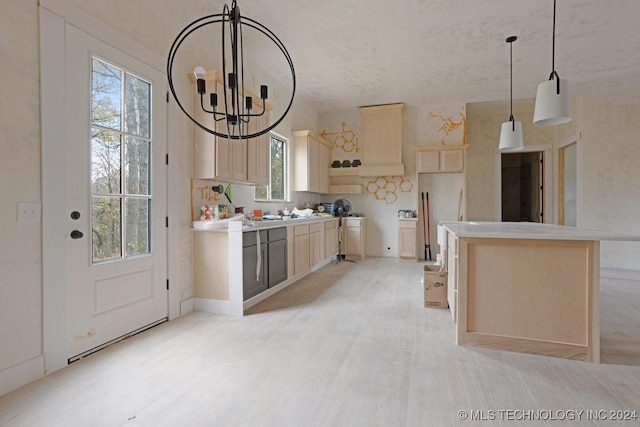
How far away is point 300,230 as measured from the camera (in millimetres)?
4621

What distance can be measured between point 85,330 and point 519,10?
4.75 meters

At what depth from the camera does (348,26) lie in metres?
3.65

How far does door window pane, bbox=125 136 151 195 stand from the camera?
265 cm

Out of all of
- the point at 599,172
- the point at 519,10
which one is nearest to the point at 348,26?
the point at 519,10

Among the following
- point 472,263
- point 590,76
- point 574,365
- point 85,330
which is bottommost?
point 574,365

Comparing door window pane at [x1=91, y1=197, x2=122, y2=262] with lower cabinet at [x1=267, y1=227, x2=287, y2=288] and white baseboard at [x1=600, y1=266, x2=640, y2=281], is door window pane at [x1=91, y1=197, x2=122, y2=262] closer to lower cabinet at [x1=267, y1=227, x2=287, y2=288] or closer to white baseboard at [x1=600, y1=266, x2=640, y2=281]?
lower cabinet at [x1=267, y1=227, x2=287, y2=288]

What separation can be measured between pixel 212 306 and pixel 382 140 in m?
4.73

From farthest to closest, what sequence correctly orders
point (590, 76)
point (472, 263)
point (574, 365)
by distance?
point (590, 76), point (472, 263), point (574, 365)

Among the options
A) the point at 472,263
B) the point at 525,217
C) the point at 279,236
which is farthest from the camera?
the point at 525,217

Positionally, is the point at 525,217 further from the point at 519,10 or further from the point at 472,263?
the point at 472,263

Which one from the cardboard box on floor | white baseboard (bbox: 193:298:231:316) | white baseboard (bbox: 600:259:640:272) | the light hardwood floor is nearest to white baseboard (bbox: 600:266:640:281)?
white baseboard (bbox: 600:259:640:272)

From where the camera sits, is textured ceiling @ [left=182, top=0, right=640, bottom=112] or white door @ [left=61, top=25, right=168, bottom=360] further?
textured ceiling @ [left=182, top=0, right=640, bottom=112]

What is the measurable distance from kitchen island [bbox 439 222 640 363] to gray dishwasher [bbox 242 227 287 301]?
1935 mm

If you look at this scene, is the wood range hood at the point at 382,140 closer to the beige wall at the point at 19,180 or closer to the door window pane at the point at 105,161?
the door window pane at the point at 105,161
